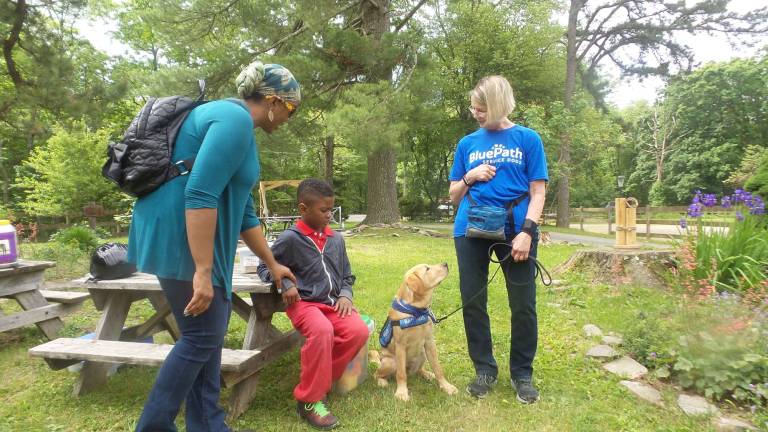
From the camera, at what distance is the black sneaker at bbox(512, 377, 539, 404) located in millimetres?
2817

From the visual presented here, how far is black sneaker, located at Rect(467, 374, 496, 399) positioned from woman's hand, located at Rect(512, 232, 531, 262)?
877mm

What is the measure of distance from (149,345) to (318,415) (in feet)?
3.83

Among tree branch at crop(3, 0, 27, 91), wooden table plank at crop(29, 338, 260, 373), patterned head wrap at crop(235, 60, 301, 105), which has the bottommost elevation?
wooden table plank at crop(29, 338, 260, 373)

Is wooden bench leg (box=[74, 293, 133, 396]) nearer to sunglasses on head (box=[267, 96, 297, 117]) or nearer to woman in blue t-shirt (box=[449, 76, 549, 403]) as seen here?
sunglasses on head (box=[267, 96, 297, 117])

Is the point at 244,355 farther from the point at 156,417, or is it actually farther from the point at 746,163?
the point at 746,163

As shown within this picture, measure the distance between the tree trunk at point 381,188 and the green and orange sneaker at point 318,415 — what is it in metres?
12.7

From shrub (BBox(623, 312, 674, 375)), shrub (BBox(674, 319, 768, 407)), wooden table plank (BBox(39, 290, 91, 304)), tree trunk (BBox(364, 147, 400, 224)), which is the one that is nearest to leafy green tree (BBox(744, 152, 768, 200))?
shrub (BBox(623, 312, 674, 375))

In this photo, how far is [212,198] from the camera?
1707 mm

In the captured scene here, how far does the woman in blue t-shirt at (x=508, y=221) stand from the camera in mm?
2781

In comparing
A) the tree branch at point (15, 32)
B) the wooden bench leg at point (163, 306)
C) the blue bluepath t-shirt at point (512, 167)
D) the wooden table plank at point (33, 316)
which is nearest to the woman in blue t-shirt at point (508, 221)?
the blue bluepath t-shirt at point (512, 167)

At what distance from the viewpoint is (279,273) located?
2.60 meters

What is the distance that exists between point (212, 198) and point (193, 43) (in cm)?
1334

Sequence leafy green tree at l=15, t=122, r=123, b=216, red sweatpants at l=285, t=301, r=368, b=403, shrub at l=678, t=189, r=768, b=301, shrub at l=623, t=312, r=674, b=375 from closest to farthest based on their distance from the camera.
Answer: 1. red sweatpants at l=285, t=301, r=368, b=403
2. shrub at l=623, t=312, r=674, b=375
3. shrub at l=678, t=189, r=768, b=301
4. leafy green tree at l=15, t=122, r=123, b=216

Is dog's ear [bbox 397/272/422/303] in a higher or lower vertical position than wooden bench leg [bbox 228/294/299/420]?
higher
